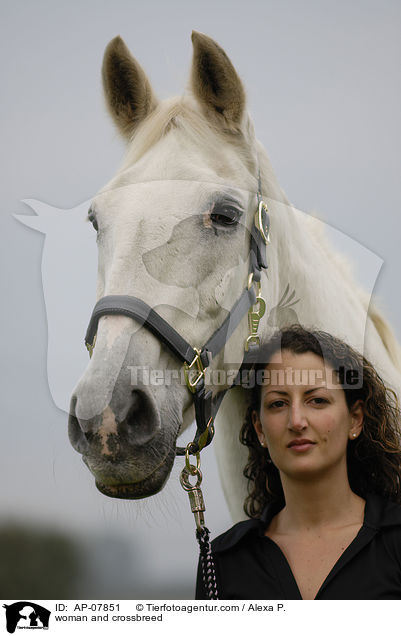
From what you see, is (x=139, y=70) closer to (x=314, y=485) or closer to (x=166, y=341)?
(x=166, y=341)

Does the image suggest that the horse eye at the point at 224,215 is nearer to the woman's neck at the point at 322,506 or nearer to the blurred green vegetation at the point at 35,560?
the woman's neck at the point at 322,506

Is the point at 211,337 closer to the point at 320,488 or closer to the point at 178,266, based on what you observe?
the point at 178,266

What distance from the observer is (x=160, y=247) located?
57.9 inches

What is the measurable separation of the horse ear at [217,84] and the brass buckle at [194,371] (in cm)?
76

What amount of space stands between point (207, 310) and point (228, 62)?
2.49 feet

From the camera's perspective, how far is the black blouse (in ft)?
4.16

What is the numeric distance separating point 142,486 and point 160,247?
0.59m

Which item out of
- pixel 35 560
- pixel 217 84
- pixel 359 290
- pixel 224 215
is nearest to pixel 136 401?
pixel 224 215

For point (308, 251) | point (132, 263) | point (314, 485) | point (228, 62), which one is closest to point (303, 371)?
point (314, 485)

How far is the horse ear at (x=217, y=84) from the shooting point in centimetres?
169

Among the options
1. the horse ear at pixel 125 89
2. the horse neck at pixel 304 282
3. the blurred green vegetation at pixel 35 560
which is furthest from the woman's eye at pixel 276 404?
the blurred green vegetation at pixel 35 560
